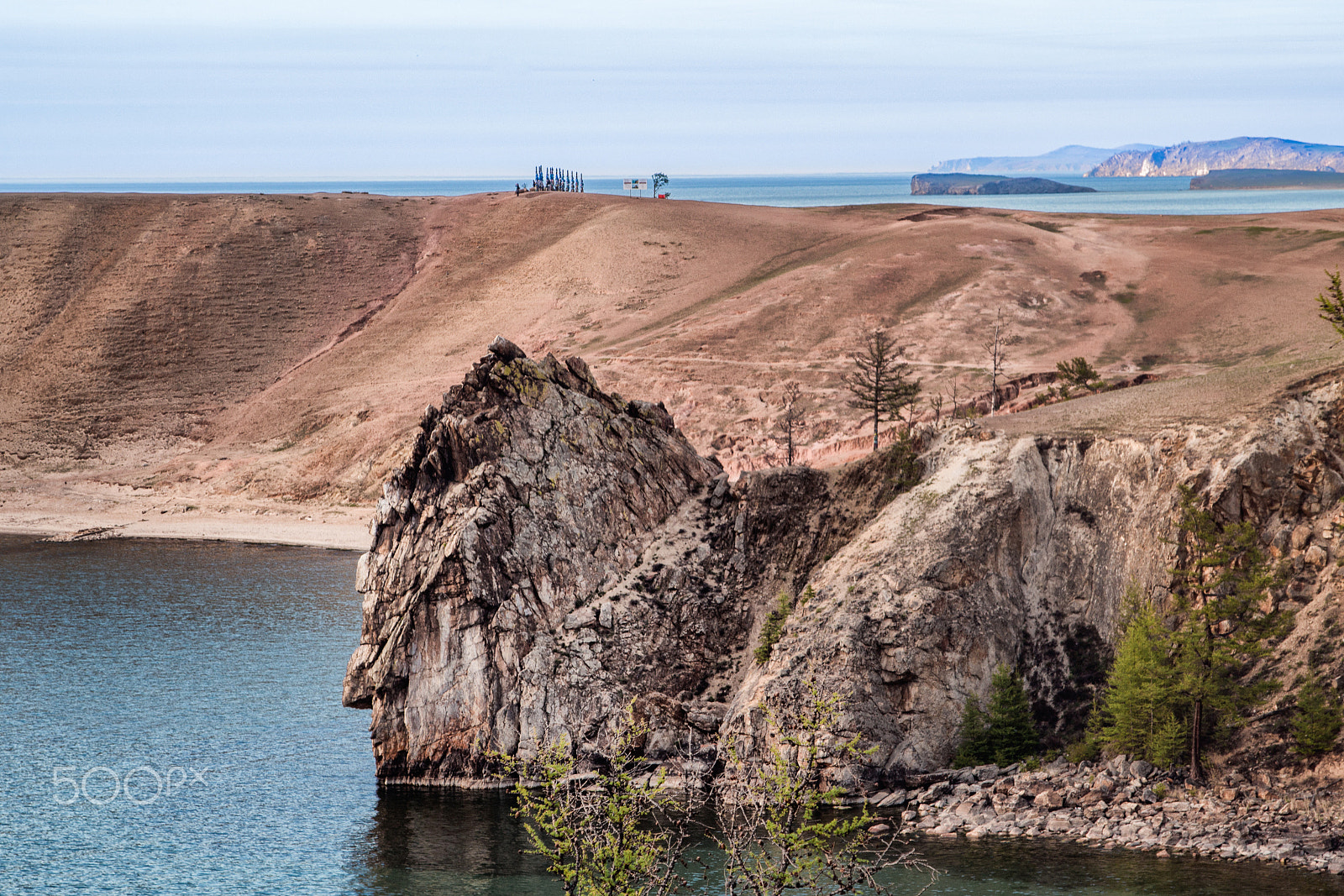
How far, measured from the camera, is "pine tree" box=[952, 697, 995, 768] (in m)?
56.8

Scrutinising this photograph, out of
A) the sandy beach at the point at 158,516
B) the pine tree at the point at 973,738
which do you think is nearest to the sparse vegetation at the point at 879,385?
the pine tree at the point at 973,738

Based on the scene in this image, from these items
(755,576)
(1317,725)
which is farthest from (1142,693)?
(755,576)

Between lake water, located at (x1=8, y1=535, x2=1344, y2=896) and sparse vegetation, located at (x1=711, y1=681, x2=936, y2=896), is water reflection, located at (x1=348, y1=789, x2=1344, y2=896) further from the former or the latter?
sparse vegetation, located at (x1=711, y1=681, x2=936, y2=896)

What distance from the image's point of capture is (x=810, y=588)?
61844 millimetres

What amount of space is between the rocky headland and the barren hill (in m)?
35.5

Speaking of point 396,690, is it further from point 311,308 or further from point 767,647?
point 311,308

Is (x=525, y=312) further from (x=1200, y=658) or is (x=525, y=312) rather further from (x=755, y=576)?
(x=1200, y=658)

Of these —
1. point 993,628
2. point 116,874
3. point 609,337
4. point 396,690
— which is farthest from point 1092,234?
point 116,874

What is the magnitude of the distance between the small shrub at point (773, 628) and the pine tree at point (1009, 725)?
397 inches

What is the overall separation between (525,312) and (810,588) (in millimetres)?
101599

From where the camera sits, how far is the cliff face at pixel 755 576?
58.1 m

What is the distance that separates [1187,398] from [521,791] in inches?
1855

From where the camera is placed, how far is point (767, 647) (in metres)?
60.9

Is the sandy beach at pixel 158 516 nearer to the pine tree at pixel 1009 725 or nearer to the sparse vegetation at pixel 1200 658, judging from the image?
the pine tree at pixel 1009 725
